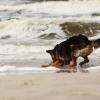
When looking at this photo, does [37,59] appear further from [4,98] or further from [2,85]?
[4,98]

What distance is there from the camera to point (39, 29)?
49.8ft

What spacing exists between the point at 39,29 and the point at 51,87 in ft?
33.1

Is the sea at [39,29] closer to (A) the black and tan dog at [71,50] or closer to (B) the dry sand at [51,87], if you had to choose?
(A) the black and tan dog at [71,50]

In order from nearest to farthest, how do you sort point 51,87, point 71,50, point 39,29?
point 51,87
point 71,50
point 39,29

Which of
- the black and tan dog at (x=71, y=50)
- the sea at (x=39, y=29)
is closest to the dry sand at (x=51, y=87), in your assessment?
the sea at (x=39, y=29)

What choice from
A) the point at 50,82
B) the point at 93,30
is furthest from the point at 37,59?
the point at 93,30

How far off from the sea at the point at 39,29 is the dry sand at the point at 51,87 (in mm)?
1080

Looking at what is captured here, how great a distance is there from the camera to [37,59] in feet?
29.0

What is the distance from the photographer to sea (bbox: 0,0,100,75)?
8.38m

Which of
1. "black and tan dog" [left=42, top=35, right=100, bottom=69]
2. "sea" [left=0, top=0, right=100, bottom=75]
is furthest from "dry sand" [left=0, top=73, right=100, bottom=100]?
"black and tan dog" [left=42, top=35, right=100, bottom=69]

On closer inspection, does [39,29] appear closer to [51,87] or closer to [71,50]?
[71,50]

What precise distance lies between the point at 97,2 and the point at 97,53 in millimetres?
13756

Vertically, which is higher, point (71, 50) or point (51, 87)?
point (51, 87)

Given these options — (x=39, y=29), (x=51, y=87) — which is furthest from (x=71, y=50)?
(x=39, y=29)
